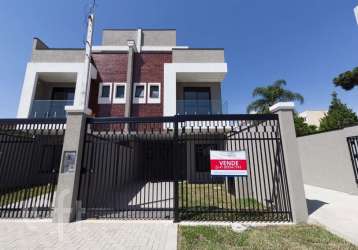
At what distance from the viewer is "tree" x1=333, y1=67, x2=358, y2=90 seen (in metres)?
13.1

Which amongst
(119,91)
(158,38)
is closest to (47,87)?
(119,91)

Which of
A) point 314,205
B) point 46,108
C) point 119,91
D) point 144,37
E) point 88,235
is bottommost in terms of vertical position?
point 88,235

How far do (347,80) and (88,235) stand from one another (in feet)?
60.1

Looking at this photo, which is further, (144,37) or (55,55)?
(144,37)

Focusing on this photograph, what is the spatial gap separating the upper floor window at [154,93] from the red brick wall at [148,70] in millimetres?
306

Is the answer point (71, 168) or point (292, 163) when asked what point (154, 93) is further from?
point (292, 163)

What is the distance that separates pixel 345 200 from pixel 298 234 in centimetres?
450

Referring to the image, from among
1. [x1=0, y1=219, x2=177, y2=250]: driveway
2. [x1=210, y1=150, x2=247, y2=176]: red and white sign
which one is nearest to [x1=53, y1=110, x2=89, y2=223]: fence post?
[x1=0, y1=219, x2=177, y2=250]: driveway

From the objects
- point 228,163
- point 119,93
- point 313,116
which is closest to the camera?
point 228,163

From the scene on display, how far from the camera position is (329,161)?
8906 mm

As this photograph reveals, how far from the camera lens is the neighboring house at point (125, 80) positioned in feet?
40.6

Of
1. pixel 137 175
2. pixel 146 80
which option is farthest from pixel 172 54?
pixel 137 175

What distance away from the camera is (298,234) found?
151 inches

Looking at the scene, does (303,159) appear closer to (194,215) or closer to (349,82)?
(349,82)
